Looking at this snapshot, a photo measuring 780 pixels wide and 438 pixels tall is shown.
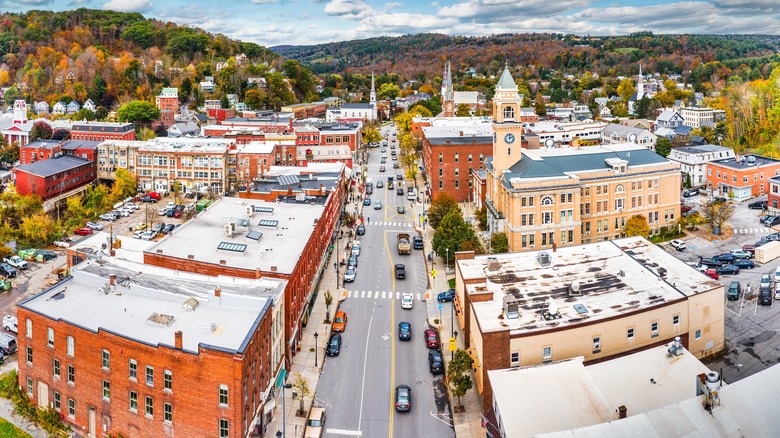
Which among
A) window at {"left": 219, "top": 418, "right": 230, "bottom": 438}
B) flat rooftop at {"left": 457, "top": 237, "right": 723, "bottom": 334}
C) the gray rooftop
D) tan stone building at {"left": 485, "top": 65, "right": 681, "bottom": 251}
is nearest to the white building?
tan stone building at {"left": 485, "top": 65, "right": 681, "bottom": 251}

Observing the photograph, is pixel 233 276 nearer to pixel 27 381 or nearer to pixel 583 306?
pixel 27 381

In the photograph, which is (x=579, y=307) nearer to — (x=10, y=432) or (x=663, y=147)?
(x=10, y=432)

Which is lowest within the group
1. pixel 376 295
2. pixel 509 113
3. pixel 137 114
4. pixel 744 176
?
pixel 376 295

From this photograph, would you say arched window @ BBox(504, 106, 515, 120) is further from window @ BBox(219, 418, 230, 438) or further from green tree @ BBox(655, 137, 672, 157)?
green tree @ BBox(655, 137, 672, 157)

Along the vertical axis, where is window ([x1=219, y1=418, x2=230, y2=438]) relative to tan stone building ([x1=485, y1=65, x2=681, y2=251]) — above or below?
below

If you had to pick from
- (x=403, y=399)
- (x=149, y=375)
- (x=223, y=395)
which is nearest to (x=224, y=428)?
(x=223, y=395)

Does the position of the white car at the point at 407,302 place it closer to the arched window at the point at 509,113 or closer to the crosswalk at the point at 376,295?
the crosswalk at the point at 376,295
